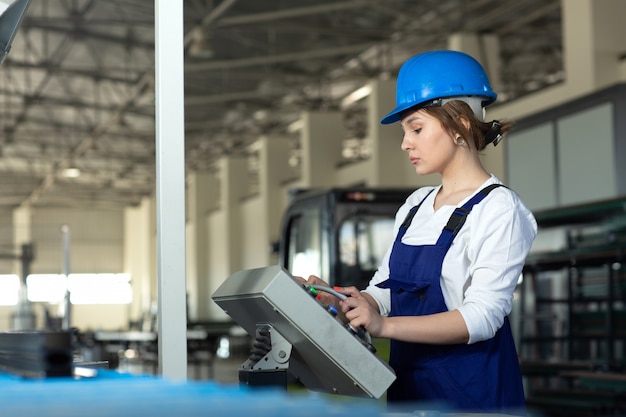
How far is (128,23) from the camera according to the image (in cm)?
1602

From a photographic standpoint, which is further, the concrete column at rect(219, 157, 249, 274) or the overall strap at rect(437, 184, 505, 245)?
the concrete column at rect(219, 157, 249, 274)

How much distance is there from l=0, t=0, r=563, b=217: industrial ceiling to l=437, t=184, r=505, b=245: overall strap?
12.6 meters

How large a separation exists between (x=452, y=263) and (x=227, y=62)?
17183mm

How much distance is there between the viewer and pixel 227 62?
1908 centimetres

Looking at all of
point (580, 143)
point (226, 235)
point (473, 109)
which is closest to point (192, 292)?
point (226, 235)

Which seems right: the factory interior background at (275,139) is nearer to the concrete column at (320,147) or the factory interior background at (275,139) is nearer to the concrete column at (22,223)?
the concrete column at (320,147)

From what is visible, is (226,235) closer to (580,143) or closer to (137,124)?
(137,124)

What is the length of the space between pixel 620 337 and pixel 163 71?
755 cm

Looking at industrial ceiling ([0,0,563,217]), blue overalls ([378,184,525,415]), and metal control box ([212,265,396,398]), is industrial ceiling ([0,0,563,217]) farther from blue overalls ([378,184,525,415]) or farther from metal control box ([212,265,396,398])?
metal control box ([212,265,396,398])

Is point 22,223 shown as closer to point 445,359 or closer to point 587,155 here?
point 587,155

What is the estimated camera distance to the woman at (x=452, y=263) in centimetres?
214

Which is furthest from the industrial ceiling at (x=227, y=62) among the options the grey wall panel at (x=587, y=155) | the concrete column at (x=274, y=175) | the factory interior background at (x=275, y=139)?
the grey wall panel at (x=587, y=155)

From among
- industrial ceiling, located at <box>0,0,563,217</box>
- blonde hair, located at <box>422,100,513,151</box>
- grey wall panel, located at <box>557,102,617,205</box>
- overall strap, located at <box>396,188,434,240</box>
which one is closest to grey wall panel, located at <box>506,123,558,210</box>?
grey wall panel, located at <box>557,102,617,205</box>

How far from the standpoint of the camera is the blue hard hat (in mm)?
2383
